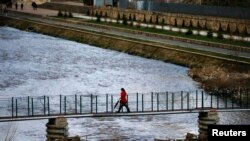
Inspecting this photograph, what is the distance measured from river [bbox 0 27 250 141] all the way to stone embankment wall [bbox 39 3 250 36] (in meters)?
10.2

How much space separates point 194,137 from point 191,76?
2481cm

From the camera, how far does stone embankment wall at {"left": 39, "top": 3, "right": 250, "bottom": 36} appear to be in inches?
3162

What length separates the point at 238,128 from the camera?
99.2ft

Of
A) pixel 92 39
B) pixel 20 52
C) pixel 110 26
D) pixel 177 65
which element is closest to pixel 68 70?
pixel 177 65

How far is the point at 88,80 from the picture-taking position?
6119 cm

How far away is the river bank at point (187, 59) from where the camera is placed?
5753cm

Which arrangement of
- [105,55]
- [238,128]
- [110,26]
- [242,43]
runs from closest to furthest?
1. [238,128]
2. [242,43]
3. [105,55]
4. [110,26]

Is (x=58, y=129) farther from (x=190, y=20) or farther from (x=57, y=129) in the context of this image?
(x=190, y=20)

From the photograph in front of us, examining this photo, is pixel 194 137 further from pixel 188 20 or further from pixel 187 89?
pixel 188 20

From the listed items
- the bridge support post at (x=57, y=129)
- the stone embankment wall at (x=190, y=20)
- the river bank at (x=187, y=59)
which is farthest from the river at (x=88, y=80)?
the stone embankment wall at (x=190, y=20)

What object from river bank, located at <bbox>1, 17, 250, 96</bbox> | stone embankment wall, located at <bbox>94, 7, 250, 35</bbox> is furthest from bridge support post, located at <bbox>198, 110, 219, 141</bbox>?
stone embankment wall, located at <bbox>94, 7, 250, 35</bbox>

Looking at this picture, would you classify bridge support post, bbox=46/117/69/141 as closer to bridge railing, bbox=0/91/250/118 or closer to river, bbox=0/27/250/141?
river, bbox=0/27/250/141

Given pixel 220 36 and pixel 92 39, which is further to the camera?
pixel 92 39

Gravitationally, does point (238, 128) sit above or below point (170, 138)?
above
